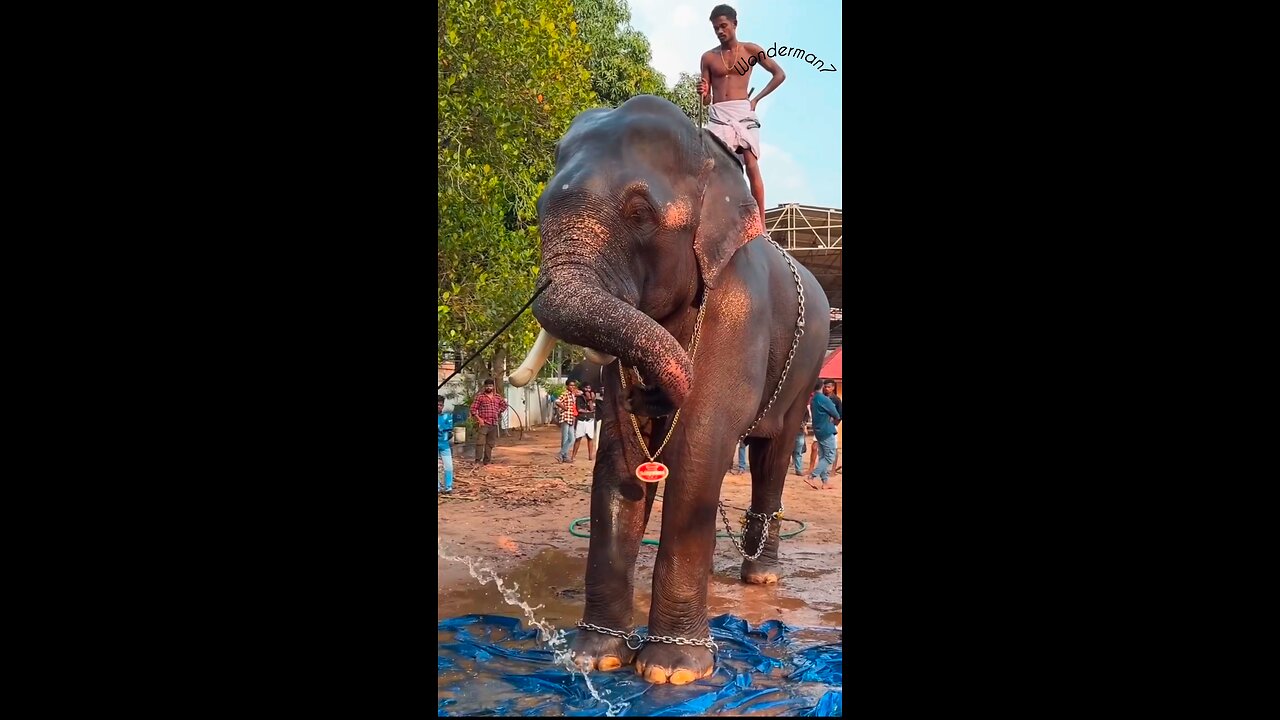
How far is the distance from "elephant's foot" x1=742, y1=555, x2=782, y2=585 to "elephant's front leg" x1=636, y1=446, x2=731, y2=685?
2.33 m

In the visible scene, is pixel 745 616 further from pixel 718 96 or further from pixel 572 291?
pixel 718 96

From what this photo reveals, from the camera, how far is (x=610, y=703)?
4121mm

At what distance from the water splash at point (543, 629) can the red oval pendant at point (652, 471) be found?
1050 mm

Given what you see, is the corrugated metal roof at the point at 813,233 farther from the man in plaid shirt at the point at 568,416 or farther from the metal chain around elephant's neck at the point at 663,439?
the metal chain around elephant's neck at the point at 663,439

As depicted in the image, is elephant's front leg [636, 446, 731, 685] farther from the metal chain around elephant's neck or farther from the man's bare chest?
the man's bare chest

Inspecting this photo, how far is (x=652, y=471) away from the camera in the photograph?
4.45 meters

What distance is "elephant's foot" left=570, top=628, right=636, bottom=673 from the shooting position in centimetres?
454

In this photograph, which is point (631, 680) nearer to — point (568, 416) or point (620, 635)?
point (620, 635)

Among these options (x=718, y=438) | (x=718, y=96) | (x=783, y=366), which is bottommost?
(x=718, y=438)

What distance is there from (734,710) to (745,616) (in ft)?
Result: 5.73

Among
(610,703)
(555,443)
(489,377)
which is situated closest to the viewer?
(610,703)

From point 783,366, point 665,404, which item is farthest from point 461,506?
point 665,404

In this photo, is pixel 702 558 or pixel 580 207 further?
pixel 702 558

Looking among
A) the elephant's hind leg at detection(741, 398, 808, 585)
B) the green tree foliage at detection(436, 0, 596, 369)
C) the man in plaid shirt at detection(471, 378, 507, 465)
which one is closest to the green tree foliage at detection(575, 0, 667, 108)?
the man in plaid shirt at detection(471, 378, 507, 465)
